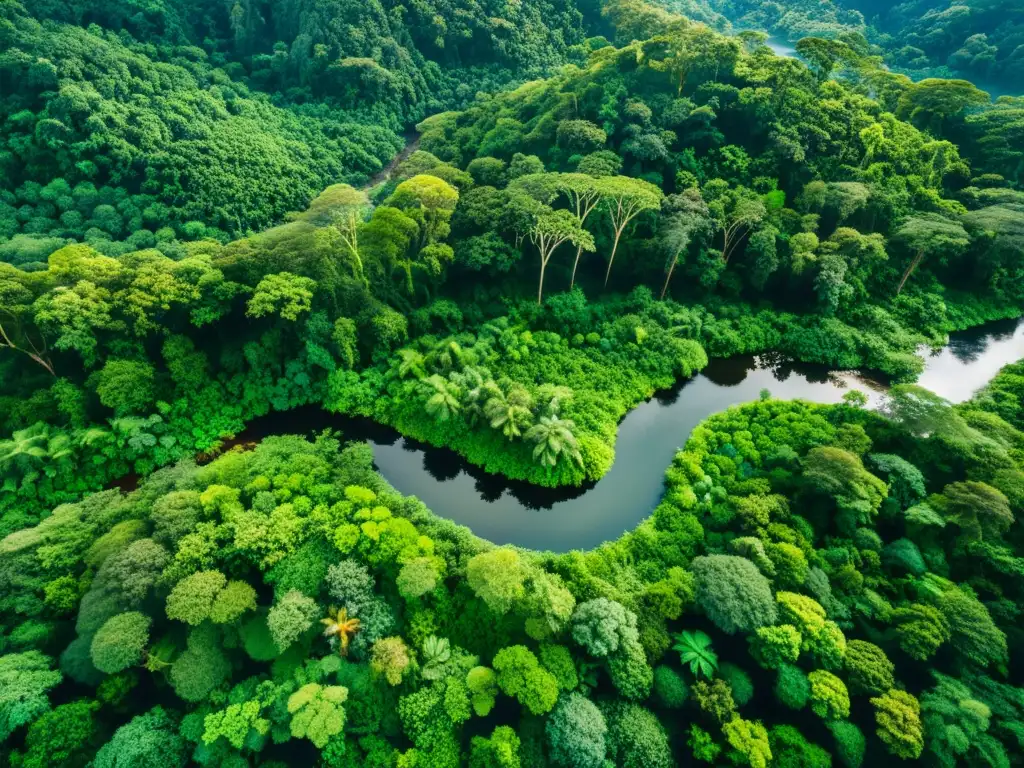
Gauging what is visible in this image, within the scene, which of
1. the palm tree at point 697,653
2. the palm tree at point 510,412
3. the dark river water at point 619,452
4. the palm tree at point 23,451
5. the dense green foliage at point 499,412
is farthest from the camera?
the palm tree at point 510,412

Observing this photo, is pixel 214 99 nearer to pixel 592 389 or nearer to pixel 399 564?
pixel 592 389

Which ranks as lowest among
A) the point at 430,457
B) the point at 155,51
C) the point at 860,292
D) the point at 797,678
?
the point at 430,457

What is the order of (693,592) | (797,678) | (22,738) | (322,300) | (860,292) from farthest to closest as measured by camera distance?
(860,292), (322,300), (693,592), (797,678), (22,738)

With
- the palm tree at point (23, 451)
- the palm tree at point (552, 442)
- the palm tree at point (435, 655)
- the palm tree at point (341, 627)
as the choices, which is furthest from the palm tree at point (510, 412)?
the palm tree at point (23, 451)

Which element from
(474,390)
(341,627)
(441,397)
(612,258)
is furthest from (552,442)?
(612,258)

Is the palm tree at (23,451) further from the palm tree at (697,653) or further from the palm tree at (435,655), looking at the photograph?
the palm tree at (697,653)

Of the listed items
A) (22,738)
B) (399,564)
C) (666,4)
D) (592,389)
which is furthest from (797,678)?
(666,4)
